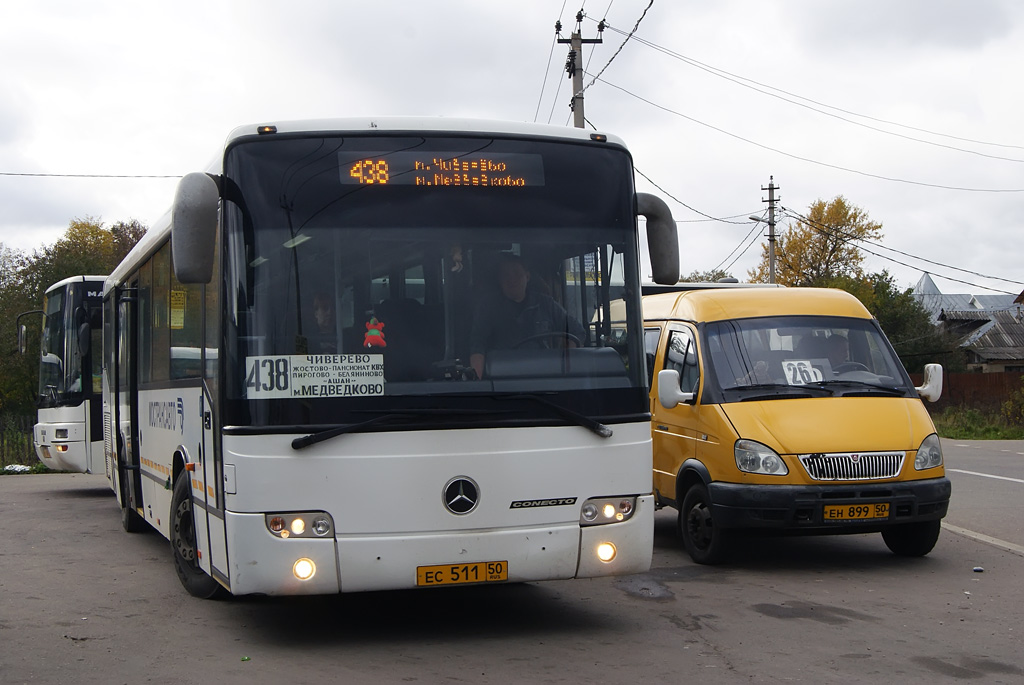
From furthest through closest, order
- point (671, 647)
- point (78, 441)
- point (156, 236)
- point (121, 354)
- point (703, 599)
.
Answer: point (78, 441), point (121, 354), point (156, 236), point (703, 599), point (671, 647)

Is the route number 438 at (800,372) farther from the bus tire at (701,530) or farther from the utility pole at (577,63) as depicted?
the utility pole at (577,63)

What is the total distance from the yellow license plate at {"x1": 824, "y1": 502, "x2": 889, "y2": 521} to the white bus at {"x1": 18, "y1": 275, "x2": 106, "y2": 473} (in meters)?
10.3

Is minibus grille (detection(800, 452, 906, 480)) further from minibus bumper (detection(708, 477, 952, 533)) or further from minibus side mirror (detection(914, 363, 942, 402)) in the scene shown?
minibus side mirror (detection(914, 363, 942, 402))

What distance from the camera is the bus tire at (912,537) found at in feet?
33.9

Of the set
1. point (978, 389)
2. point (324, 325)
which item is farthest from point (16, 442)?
point (978, 389)

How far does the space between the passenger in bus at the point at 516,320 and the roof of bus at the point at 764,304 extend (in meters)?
4.17

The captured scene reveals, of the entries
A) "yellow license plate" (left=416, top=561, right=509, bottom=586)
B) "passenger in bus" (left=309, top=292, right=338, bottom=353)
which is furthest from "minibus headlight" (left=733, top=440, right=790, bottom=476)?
"passenger in bus" (left=309, top=292, right=338, bottom=353)

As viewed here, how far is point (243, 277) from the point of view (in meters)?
6.78

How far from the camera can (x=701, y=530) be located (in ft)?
34.3

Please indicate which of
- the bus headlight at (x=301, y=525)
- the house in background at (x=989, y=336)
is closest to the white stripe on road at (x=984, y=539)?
the bus headlight at (x=301, y=525)

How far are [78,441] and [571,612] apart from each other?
11.5 metres

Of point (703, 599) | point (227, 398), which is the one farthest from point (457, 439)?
point (703, 599)

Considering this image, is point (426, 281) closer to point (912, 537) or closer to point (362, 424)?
point (362, 424)

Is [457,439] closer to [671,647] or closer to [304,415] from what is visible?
[304,415]
